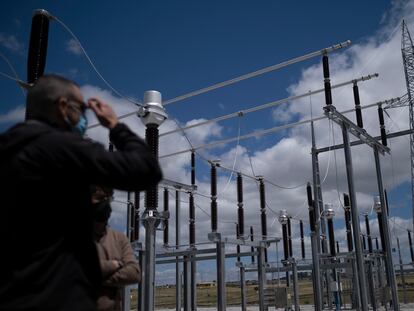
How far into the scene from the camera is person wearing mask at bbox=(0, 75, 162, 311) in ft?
3.82

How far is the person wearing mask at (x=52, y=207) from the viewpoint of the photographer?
116 centimetres

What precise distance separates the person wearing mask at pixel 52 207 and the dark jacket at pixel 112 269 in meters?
0.55

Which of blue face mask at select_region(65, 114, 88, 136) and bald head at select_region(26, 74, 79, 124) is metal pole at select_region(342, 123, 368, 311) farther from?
bald head at select_region(26, 74, 79, 124)

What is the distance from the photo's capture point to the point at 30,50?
4031 millimetres

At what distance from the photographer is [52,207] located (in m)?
1.24

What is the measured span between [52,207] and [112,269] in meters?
0.73

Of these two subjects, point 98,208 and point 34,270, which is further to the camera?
point 98,208

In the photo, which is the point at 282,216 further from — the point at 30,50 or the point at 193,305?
the point at 30,50

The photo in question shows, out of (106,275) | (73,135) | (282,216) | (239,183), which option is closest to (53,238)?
(73,135)

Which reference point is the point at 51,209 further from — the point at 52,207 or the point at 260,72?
Result: the point at 260,72

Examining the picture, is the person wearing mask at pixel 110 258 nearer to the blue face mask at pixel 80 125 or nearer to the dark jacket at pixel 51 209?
the blue face mask at pixel 80 125

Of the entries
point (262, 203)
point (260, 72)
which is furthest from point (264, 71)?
point (262, 203)

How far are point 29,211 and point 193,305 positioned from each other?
1095cm

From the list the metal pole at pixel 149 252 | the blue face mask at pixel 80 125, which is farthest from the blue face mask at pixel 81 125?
the metal pole at pixel 149 252
